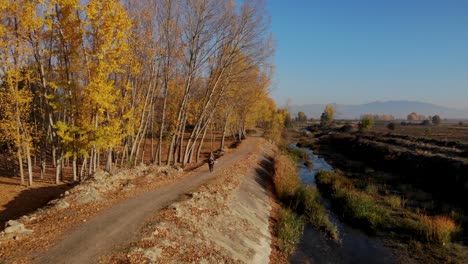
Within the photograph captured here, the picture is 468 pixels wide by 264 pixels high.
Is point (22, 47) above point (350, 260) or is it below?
above

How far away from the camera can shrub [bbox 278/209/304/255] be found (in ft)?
61.8

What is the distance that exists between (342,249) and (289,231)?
3.52m

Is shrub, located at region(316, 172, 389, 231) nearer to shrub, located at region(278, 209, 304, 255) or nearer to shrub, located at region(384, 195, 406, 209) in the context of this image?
shrub, located at region(384, 195, 406, 209)

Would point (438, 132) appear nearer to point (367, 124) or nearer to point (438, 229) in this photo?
point (367, 124)

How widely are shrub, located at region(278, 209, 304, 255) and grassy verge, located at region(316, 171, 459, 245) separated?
5.23m

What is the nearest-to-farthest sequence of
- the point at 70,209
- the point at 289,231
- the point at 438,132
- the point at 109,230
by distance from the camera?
the point at 109,230, the point at 70,209, the point at 289,231, the point at 438,132

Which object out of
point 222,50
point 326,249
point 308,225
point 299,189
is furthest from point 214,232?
point 222,50

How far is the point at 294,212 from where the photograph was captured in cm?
2559

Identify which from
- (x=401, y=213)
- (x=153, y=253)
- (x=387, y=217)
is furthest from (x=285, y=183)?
(x=153, y=253)

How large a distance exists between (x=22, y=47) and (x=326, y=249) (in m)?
24.5

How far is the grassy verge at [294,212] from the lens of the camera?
20.0m

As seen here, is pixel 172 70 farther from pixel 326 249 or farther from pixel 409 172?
pixel 409 172

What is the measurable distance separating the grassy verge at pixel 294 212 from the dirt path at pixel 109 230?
7361 millimetres

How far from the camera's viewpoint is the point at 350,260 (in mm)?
18344
